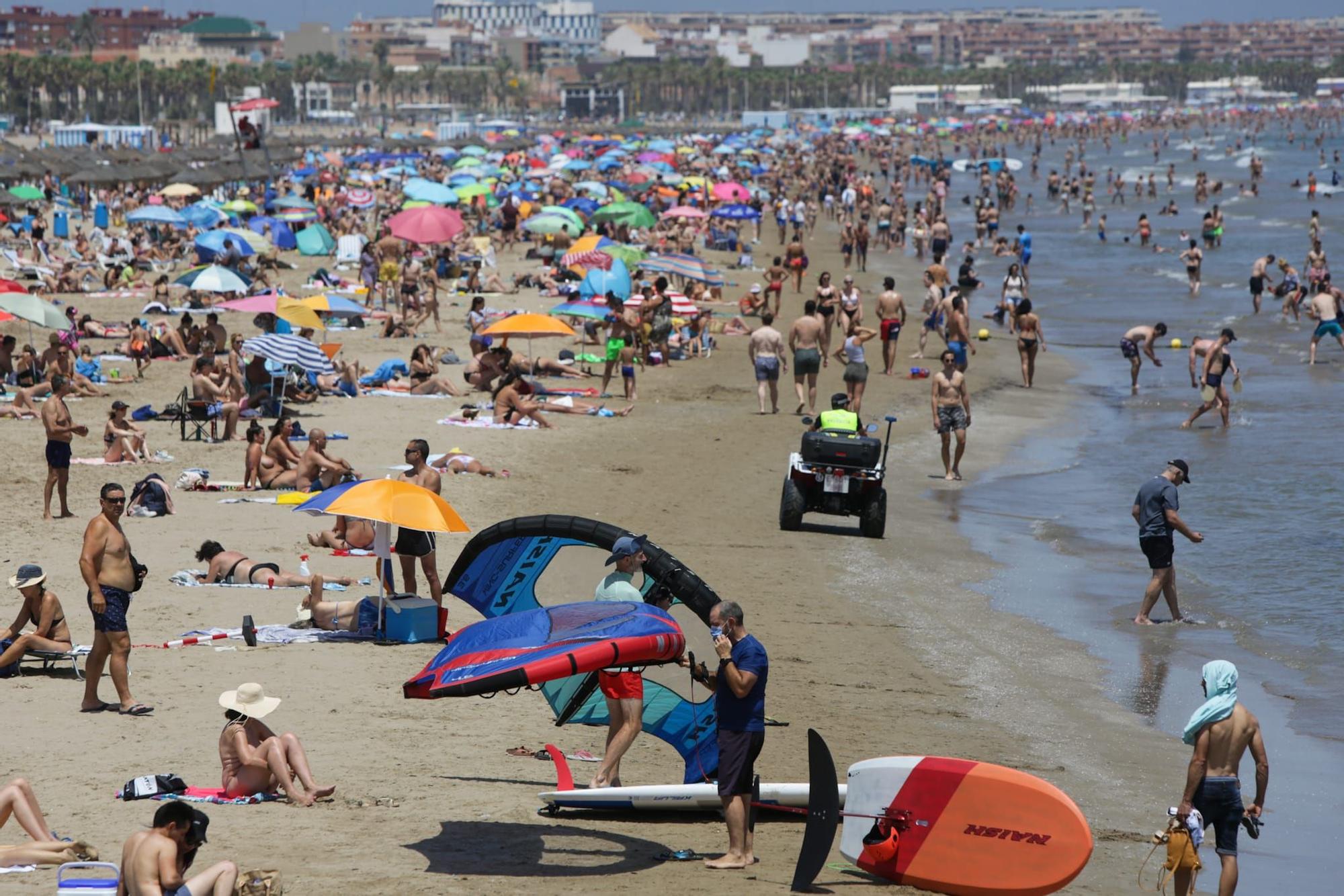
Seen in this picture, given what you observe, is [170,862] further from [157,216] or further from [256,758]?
[157,216]

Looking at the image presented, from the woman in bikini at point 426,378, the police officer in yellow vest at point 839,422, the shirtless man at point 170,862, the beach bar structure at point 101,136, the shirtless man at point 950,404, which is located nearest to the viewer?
the shirtless man at point 170,862

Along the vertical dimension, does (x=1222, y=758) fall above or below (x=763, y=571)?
above

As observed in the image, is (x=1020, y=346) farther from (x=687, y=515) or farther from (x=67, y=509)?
(x=67, y=509)

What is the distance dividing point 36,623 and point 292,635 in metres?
1.53

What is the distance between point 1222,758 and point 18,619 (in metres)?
6.46

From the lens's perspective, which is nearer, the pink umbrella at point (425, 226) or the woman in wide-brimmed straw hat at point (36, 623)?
the woman in wide-brimmed straw hat at point (36, 623)

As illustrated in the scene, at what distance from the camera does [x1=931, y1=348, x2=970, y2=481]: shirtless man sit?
52.2ft

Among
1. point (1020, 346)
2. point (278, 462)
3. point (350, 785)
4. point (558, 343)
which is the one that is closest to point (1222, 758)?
point (350, 785)

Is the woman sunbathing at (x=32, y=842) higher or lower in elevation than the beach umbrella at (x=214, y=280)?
lower

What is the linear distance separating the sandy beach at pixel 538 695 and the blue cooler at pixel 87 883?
0.20 metres

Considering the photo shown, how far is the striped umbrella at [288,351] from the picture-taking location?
16641mm

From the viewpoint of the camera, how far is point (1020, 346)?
22.8 m

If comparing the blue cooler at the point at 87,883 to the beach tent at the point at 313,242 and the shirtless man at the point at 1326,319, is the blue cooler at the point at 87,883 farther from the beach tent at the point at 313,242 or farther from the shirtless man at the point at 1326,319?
the beach tent at the point at 313,242

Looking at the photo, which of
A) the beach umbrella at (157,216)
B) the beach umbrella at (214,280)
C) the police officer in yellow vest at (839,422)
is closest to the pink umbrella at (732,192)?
the beach umbrella at (157,216)
